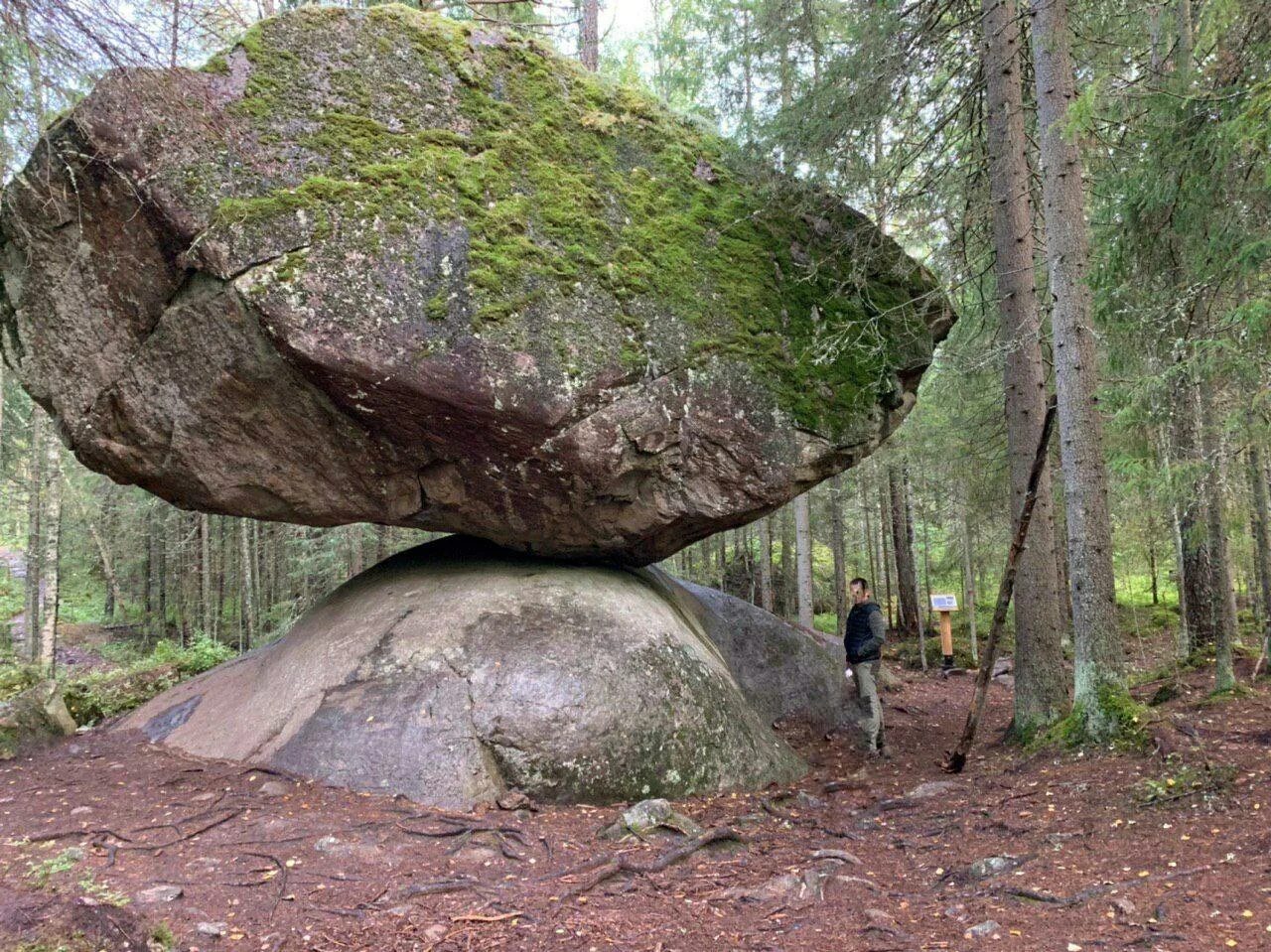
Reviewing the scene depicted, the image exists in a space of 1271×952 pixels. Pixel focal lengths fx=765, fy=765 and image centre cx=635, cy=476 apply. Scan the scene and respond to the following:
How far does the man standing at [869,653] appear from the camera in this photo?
26.2 feet

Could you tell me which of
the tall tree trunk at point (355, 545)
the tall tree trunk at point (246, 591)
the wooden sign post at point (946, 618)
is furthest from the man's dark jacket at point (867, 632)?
the tall tree trunk at point (246, 591)

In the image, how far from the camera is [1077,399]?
6086 millimetres

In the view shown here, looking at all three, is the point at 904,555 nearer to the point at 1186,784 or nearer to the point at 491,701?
the point at 1186,784

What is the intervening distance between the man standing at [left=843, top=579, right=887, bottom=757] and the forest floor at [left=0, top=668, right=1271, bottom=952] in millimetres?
1764

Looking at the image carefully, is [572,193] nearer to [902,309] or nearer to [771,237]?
[771,237]

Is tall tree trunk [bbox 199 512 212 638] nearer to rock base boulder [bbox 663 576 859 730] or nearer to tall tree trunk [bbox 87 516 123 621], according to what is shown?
tall tree trunk [bbox 87 516 123 621]

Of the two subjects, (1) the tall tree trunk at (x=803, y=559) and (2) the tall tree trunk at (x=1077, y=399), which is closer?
(2) the tall tree trunk at (x=1077, y=399)

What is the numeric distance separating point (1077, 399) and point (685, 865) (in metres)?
4.61

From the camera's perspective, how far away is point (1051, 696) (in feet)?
22.9

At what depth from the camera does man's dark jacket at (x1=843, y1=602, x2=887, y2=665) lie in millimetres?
8055

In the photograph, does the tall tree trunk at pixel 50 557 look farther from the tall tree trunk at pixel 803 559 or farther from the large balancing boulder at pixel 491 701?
the tall tree trunk at pixel 803 559

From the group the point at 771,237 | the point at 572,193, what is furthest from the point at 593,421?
the point at 771,237

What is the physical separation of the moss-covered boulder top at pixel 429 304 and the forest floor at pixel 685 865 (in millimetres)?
2622

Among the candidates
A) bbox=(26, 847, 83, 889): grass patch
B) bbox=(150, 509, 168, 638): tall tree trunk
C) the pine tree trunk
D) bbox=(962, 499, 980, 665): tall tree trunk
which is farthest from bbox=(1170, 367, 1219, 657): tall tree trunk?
bbox=(150, 509, 168, 638): tall tree trunk
